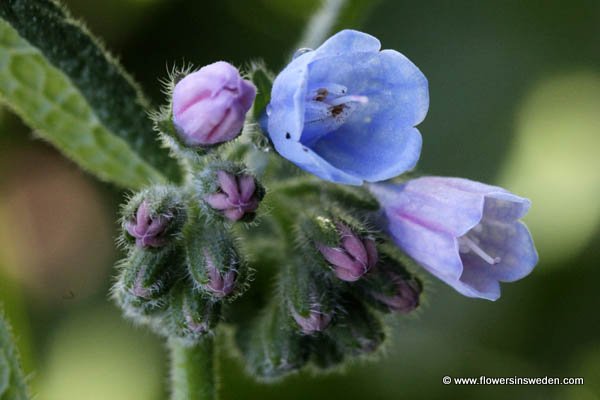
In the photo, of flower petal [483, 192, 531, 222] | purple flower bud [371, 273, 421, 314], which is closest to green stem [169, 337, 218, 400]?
purple flower bud [371, 273, 421, 314]

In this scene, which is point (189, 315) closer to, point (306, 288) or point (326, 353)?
point (306, 288)

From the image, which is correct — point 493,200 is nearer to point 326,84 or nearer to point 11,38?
point 326,84

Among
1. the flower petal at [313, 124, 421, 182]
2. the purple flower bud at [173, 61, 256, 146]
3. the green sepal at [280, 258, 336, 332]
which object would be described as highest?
the purple flower bud at [173, 61, 256, 146]

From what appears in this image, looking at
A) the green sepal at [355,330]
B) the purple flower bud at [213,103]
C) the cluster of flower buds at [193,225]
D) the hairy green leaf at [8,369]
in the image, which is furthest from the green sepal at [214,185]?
the hairy green leaf at [8,369]

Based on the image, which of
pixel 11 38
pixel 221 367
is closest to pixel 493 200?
pixel 11 38

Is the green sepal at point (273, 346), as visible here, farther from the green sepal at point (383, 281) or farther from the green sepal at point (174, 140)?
the green sepal at point (174, 140)

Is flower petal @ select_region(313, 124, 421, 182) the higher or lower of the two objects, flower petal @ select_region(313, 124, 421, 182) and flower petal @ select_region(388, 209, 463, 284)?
the higher

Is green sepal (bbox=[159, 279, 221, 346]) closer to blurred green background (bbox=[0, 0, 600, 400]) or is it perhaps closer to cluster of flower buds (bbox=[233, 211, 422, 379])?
cluster of flower buds (bbox=[233, 211, 422, 379])
